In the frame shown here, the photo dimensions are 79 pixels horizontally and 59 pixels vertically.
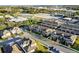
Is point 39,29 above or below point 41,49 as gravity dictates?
above

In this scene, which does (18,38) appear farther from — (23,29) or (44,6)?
(44,6)

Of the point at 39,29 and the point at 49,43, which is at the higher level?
the point at 39,29

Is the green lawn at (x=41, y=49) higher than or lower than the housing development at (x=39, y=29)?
lower

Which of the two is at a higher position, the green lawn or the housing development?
the housing development
